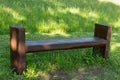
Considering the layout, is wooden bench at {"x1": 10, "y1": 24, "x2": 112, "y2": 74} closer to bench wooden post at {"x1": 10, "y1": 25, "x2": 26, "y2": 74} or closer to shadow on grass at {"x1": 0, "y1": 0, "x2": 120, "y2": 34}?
bench wooden post at {"x1": 10, "y1": 25, "x2": 26, "y2": 74}

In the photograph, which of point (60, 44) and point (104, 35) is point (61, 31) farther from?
point (60, 44)

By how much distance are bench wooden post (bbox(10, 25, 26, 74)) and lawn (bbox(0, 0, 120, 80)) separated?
0.40 ft

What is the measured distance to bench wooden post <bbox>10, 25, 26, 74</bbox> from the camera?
4.41 m

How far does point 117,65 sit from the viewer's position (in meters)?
5.58

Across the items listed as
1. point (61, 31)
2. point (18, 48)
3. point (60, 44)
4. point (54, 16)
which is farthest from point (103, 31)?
point (54, 16)

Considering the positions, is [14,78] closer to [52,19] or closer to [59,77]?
[59,77]

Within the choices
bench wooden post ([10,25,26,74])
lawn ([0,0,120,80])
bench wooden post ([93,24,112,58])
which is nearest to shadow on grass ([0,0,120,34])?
lawn ([0,0,120,80])

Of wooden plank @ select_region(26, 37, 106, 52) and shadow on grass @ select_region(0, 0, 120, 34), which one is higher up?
shadow on grass @ select_region(0, 0, 120, 34)

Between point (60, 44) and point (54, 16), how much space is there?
381 centimetres

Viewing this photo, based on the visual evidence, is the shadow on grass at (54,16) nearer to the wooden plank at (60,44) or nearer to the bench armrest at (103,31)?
the bench armrest at (103,31)

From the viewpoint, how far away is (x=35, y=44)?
4.68 m

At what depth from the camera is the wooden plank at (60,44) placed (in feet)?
15.2

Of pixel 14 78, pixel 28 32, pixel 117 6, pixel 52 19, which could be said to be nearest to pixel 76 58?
pixel 14 78

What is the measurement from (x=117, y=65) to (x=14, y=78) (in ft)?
6.81
